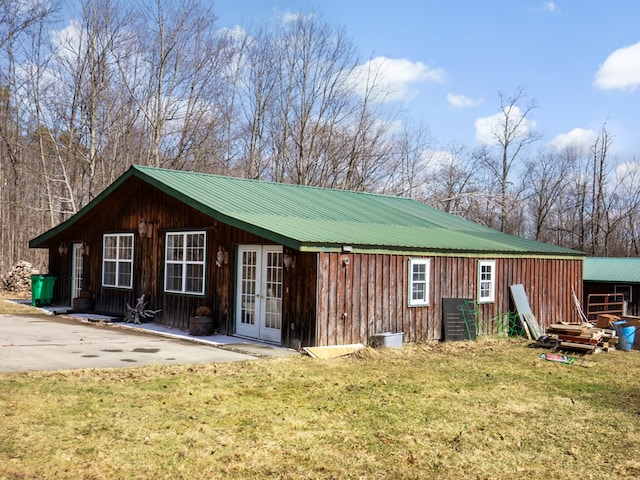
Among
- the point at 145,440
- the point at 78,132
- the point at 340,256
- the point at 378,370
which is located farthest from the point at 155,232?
the point at 78,132

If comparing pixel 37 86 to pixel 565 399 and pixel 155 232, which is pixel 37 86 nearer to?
pixel 155 232

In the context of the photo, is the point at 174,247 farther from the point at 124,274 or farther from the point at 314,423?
the point at 314,423

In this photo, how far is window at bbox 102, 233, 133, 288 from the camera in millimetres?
17422

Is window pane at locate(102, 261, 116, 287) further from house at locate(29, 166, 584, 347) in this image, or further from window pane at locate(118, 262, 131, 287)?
window pane at locate(118, 262, 131, 287)

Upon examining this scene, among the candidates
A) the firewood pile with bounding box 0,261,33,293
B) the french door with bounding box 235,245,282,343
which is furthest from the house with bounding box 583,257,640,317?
the firewood pile with bounding box 0,261,33,293

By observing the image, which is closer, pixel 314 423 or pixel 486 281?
pixel 314 423

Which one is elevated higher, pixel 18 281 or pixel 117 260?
pixel 117 260

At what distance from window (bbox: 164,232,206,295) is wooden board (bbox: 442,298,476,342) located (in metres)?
5.90

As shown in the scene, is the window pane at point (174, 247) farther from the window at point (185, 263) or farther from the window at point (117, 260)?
the window at point (117, 260)

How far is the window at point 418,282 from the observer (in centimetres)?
1392

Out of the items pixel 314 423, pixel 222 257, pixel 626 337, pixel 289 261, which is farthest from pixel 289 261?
pixel 626 337

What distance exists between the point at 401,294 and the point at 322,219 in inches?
119

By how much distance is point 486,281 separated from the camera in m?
16.1

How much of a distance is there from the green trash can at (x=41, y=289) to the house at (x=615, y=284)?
18.5m
